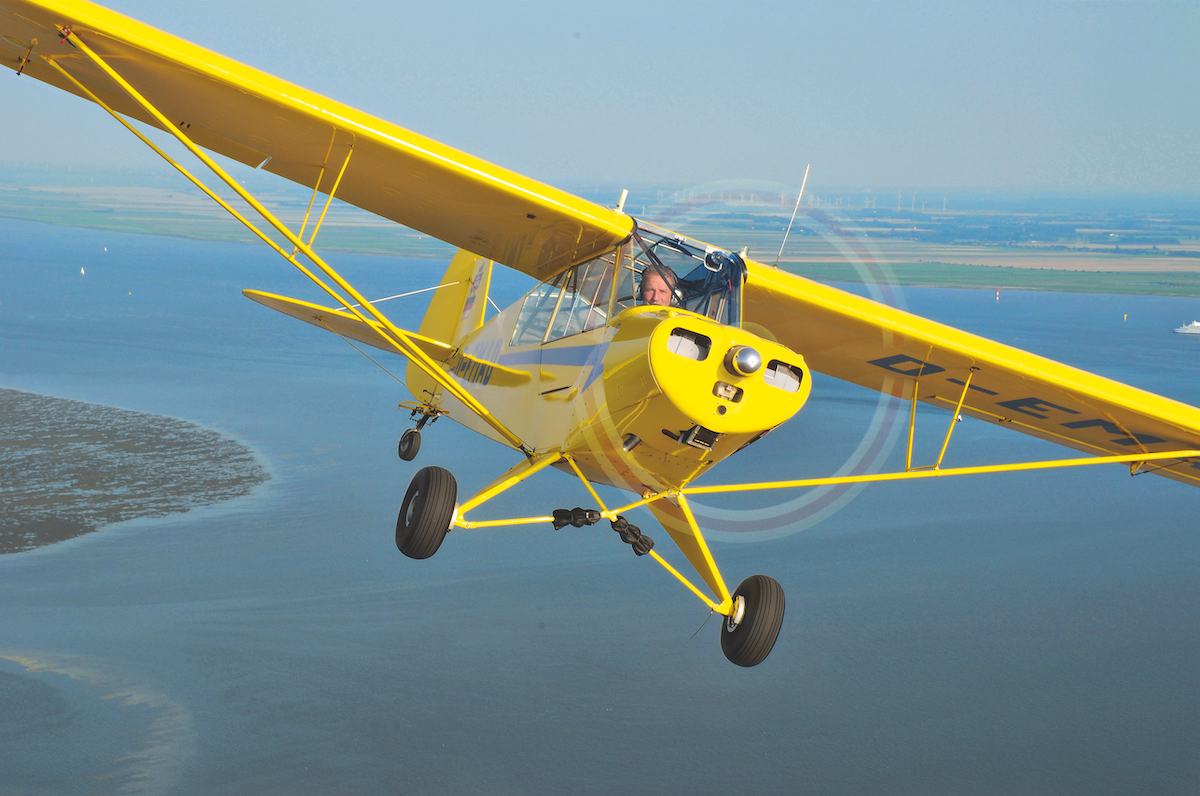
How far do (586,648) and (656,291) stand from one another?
72920mm

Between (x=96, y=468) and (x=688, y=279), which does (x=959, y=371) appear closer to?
(x=688, y=279)

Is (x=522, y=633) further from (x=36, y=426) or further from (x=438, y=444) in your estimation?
(x=36, y=426)

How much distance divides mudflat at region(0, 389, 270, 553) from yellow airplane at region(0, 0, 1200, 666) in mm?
69466

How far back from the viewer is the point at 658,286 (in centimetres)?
643

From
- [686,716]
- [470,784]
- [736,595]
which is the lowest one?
[470,784]

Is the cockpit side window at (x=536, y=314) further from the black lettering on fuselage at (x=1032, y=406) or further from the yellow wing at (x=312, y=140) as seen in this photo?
the black lettering on fuselage at (x=1032, y=406)

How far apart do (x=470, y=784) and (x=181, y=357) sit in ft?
257

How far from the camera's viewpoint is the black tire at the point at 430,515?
23.7 feet

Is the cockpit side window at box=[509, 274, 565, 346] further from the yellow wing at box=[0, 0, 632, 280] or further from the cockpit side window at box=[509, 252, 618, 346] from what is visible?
the yellow wing at box=[0, 0, 632, 280]

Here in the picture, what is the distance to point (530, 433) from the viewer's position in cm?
767

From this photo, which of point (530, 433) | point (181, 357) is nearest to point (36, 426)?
point (181, 357)

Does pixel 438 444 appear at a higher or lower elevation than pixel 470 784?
higher

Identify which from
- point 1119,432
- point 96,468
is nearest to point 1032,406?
point 1119,432

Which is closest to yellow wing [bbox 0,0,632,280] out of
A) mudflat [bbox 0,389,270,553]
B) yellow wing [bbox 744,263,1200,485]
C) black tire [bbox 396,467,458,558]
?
yellow wing [bbox 744,263,1200,485]
